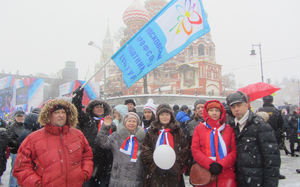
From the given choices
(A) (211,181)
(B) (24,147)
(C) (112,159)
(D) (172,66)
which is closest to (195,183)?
(A) (211,181)

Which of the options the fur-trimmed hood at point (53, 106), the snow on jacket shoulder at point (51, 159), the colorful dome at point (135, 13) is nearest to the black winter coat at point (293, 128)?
the snow on jacket shoulder at point (51, 159)

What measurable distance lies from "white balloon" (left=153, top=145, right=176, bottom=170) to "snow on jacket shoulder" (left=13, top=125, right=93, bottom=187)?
0.95m

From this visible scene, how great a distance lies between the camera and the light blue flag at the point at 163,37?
13.9 ft

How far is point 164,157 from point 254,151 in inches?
46.2

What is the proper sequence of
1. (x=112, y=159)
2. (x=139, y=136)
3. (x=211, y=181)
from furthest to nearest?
(x=112, y=159), (x=139, y=136), (x=211, y=181)

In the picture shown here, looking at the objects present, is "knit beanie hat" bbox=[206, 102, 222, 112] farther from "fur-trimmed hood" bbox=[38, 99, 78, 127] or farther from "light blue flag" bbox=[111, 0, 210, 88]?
"fur-trimmed hood" bbox=[38, 99, 78, 127]

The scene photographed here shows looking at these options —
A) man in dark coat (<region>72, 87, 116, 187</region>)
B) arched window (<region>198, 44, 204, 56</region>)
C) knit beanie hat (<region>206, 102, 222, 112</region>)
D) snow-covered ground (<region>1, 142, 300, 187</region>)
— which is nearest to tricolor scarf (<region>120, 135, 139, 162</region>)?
man in dark coat (<region>72, 87, 116, 187</region>)

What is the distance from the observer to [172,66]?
3719 cm

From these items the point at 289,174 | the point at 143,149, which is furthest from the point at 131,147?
the point at 289,174

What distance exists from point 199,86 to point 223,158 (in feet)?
115

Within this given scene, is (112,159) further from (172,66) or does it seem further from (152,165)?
(172,66)

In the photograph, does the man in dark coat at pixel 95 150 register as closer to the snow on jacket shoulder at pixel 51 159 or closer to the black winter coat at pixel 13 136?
the snow on jacket shoulder at pixel 51 159

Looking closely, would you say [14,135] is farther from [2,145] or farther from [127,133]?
[127,133]

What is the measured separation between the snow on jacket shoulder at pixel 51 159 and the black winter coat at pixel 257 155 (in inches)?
78.5
